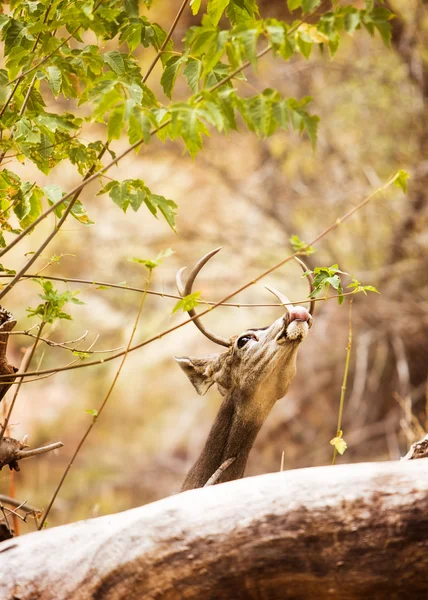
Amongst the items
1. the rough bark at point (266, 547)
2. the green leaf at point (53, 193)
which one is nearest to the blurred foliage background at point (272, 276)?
the green leaf at point (53, 193)

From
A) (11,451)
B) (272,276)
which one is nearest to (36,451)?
(11,451)

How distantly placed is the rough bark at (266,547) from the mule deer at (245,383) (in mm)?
451

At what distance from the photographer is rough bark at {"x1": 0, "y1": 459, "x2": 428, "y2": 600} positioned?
1345 mm

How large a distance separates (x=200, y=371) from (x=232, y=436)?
0.89ft

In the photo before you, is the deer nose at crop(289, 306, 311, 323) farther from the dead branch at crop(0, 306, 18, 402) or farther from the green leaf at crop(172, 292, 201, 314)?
the dead branch at crop(0, 306, 18, 402)

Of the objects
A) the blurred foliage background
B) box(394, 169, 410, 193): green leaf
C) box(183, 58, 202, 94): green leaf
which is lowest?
the blurred foliage background

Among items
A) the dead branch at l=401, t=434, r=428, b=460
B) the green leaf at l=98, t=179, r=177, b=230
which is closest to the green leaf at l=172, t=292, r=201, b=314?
the green leaf at l=98, t=179, r=177, b=230

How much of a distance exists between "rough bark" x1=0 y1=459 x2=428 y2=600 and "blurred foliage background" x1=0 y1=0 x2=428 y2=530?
4399 millimetres

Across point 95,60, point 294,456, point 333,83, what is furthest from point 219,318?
point 95,60

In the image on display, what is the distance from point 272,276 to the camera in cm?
643

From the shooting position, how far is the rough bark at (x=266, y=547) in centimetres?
134

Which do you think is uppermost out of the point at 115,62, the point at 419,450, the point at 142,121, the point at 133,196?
the point at 115,62

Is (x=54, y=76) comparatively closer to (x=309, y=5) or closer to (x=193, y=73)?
(x=193, y=73)

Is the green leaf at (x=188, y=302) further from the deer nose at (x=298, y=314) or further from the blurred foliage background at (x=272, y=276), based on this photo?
the blurred foliage background at (x=272, y=276)
